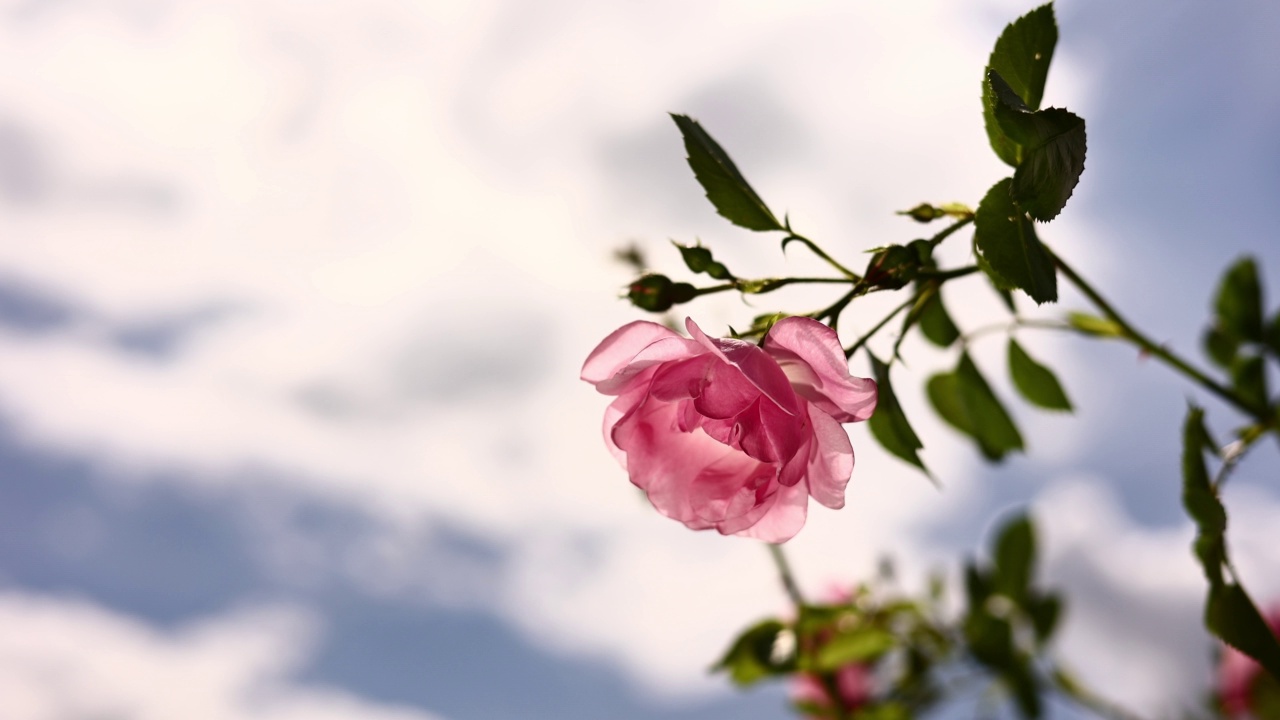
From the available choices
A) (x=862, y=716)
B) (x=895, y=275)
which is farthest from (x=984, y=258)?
(x=862, y=716)

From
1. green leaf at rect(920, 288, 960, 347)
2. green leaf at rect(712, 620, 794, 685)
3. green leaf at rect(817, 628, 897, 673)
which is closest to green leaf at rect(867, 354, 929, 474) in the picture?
green leaf at rect(920, 288, 960, 347)

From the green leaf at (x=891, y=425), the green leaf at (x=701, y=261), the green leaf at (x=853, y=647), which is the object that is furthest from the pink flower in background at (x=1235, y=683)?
the green leaf at (x=701, y=261)

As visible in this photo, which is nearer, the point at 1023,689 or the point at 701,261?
the point at 701,261

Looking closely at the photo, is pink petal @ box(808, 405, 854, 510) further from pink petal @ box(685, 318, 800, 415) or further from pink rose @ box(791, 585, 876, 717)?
pink rose @ box(791, 585, 876, 717)

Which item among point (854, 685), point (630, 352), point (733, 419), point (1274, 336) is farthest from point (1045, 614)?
point (630, 352)

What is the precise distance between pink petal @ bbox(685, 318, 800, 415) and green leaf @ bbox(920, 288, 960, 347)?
Answer: 559 mm

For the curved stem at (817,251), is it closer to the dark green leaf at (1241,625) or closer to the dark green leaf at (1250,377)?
the dark green leaf at (1241,625)

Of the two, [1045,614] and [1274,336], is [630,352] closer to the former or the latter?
[1274,336]

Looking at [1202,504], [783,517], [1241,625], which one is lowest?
[1241,625]

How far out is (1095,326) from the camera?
1.31 meters

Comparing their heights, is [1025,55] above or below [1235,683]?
above

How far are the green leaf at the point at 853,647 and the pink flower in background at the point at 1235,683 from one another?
1062 millimetres

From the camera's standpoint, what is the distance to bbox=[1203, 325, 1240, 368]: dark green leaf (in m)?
1.68

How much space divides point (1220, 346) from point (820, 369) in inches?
49.4
